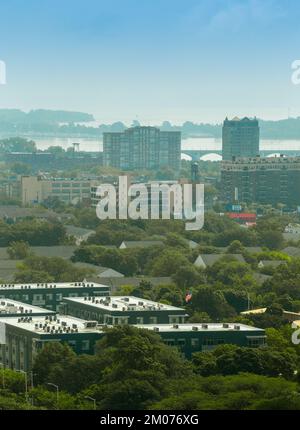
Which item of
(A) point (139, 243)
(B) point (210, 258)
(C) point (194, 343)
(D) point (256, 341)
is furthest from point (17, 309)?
(A) point (139, 243)

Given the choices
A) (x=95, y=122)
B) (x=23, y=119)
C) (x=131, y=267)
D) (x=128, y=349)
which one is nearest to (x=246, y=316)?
(x=128, y=349)

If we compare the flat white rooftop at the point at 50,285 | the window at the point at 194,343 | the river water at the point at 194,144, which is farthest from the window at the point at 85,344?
the river water at the point at 194,144

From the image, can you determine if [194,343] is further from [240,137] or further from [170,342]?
[240,137]

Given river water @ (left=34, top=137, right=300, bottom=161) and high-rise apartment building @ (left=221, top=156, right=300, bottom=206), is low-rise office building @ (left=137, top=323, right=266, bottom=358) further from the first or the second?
river water @ (left=34, top=137, right=300, bottom=161)

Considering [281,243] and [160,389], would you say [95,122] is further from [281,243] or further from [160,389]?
[160,389]

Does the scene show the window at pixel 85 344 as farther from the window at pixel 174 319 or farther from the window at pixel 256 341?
the window at pixel 174 319

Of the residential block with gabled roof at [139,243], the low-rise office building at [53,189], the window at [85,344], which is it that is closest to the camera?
the window at [85,344]
